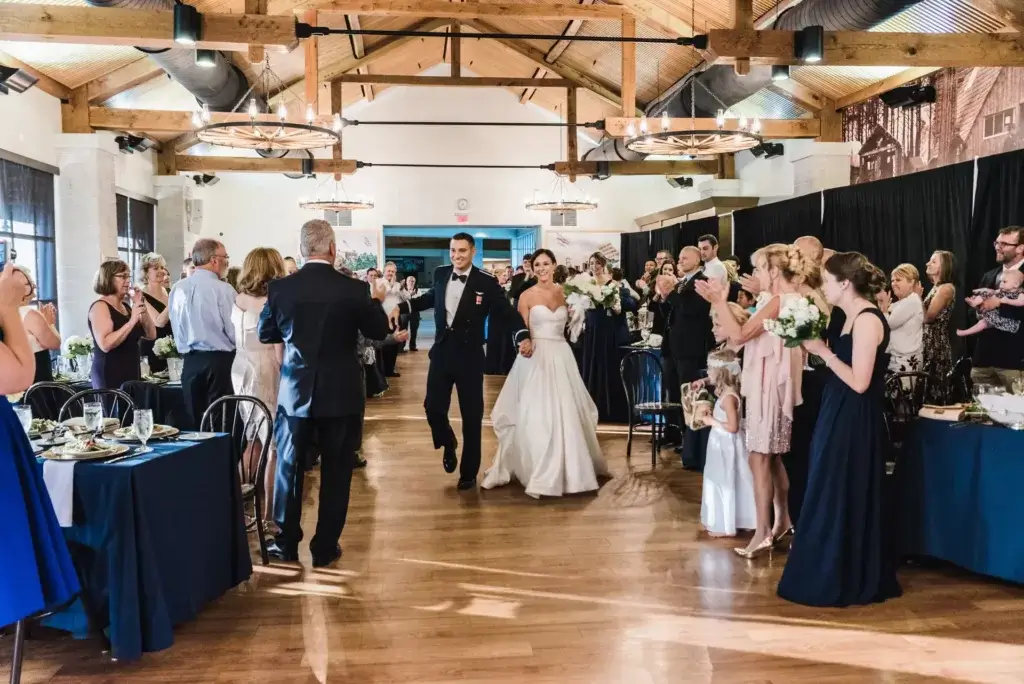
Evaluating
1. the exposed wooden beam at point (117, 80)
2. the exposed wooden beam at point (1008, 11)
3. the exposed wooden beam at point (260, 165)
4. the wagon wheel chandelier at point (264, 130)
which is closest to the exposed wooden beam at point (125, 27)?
the wagon wheel chandelier at point (264, 130)

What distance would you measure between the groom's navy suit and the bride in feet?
0.50

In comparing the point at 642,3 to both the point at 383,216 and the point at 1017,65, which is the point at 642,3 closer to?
the point at 1017,65

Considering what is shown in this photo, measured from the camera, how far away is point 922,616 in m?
3.53

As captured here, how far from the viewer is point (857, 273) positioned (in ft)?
11.3

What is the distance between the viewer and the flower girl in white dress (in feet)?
15.1

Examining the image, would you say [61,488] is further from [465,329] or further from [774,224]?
[774,224]

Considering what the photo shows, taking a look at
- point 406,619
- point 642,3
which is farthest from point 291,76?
point 406,619

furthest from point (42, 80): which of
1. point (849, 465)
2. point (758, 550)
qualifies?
point (849, 465)

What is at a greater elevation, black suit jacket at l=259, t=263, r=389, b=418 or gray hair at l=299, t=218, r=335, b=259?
gray hair at l=299, t=218, r=335, b=259

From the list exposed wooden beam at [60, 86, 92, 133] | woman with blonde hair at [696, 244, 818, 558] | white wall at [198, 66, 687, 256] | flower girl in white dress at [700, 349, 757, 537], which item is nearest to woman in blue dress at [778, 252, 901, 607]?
woman with blonde hair at [696, 244, 818, 558]

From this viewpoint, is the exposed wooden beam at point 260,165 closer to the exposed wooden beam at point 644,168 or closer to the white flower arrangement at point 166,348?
the exposed wooden beam at point 644,168

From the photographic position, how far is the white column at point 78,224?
10.1m

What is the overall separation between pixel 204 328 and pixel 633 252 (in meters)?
13.5

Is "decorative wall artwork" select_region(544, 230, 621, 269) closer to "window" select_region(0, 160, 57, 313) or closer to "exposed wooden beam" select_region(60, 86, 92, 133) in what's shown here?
"exposed wooden beam" select_region(60, 86, 92, 133)
